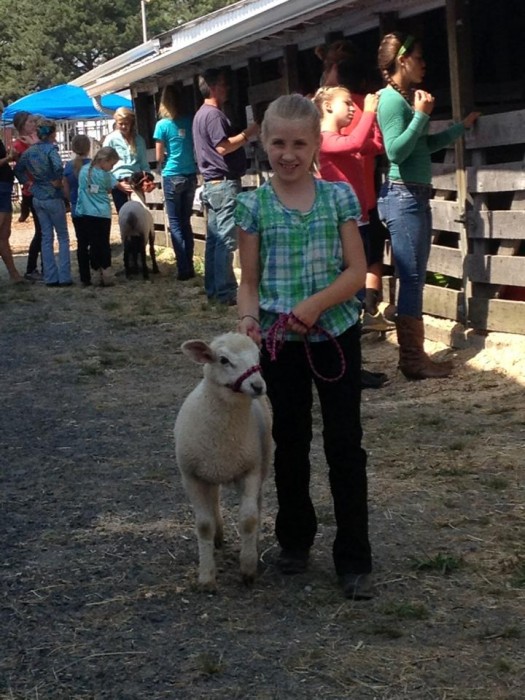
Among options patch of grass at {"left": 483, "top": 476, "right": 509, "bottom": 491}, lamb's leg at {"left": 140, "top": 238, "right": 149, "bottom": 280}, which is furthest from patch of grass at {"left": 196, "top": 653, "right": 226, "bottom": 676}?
lamb's leg at {"left": 140, "top": 238, "right": 149, "bottom": 280}

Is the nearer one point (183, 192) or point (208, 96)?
point (208, 96)

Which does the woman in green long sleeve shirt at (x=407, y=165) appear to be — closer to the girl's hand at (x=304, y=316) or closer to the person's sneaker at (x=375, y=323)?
the person's sneaker at (x=375, y=323)

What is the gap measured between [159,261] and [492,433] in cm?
994

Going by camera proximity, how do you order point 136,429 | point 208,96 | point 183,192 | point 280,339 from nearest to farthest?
point 280,339, point 136,429, point 208,96, point 183,192

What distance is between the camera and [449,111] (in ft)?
37.9

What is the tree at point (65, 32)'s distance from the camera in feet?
207

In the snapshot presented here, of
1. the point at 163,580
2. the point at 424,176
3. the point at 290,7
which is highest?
the point at 290,7

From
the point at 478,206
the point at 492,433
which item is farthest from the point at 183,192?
the point at 492,433

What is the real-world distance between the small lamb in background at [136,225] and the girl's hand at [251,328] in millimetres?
9747

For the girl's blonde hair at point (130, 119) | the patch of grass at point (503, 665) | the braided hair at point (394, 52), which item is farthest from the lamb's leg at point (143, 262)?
the patch of grass at point (503, 665)

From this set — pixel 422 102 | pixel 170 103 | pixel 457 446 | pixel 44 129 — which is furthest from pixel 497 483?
pixel 44 129

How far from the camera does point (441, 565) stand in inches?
164

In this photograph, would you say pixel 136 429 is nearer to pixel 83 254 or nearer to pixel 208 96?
pixel 208 96

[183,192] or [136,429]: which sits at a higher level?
[183,192]
